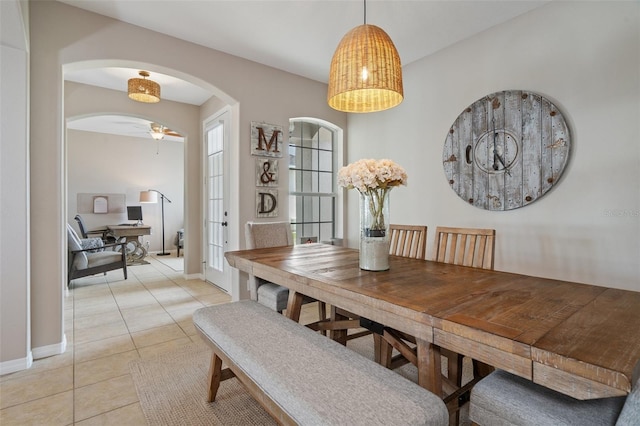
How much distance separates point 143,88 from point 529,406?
4.27 meters

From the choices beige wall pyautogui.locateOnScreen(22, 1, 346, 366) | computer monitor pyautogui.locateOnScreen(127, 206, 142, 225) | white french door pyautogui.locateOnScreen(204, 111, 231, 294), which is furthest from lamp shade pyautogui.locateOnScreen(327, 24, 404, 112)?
computer monitor pyautogui.locateOnScreen(127, 206, 142, 225)

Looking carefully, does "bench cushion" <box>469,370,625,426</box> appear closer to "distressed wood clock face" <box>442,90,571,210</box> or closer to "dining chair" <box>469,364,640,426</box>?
→ "dining chair" <box>469,364,640,426</box>

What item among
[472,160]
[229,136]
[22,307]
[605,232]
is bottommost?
[22,307]

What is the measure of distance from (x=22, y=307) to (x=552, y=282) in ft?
10.9

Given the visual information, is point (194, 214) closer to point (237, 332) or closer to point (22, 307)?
point (22, 307)

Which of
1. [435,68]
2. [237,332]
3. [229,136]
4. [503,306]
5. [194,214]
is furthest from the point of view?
[194,214]

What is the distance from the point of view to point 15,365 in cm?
216

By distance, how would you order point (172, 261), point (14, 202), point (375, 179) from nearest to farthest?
1. point (375, 179)
2. point (14, 202)
3. point (172, 261)

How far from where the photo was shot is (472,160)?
2.87 m

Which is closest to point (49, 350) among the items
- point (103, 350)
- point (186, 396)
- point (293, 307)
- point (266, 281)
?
point (103, 350)

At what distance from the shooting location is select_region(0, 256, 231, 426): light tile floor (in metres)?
1.74

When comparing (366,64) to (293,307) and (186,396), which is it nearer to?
(293,307)

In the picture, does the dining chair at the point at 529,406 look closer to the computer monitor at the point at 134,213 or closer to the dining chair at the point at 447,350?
the dining chair at the point at 447,350

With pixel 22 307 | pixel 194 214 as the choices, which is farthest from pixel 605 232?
pixel 194 214
